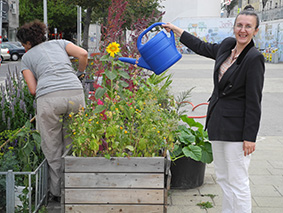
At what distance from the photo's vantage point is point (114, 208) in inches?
122

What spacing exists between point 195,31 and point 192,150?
38.5m

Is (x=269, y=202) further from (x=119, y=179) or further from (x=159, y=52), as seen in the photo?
(x=159, y=52)

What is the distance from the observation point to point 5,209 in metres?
3.53

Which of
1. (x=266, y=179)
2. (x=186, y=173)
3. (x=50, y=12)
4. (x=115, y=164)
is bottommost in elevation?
(x=50, y=12)

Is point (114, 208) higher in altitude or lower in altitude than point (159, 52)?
lower

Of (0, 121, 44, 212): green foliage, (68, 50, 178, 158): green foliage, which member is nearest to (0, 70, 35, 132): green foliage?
(0, 121, 44, 212): green foliage

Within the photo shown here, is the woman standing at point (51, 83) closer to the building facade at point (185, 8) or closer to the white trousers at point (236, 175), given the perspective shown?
the white trousers at point (236, 175)

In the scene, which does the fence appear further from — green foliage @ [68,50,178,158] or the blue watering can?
the blue watering can

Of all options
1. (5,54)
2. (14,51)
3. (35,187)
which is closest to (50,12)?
(14,51)

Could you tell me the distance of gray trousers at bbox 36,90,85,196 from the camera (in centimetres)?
348

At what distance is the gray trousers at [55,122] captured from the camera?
3482 mm

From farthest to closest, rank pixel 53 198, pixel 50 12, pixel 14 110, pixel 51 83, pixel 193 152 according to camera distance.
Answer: pixel 50 12 → pixel 14 110 → pixel 193 152 → pixel 53 198 → pixel 51 83

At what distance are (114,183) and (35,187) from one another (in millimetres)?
825

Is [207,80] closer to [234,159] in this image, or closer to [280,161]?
[280,161]
